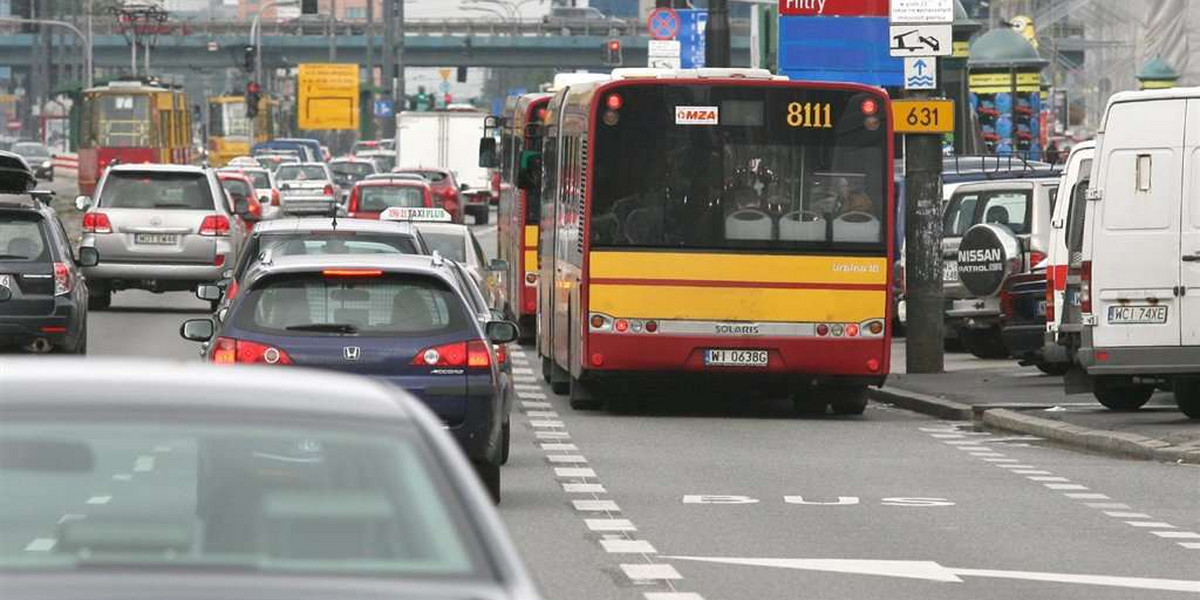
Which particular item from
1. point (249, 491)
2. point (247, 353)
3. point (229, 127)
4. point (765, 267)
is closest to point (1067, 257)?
point (765, 267)

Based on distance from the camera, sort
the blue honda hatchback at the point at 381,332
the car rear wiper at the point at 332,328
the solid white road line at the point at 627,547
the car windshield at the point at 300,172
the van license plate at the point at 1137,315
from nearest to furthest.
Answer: the solid white road line at the point at 627,547 < the blue honda hatchback at the point at 381,332 < the car rear wiper at the point at 332,328 < the van license plate at the point at 1137,315 < the car windshield at the point at 300,172

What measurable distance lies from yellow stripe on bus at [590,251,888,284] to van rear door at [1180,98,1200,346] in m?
2.77

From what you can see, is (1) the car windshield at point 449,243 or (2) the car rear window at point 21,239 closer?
(2) the car rear window at point 21,239

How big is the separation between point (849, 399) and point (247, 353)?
31.5ft

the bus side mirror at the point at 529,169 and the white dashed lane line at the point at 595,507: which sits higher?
the bus side mirror at the point at 529,169

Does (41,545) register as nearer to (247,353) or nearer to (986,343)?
(247,353)

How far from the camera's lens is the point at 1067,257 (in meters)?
22.8

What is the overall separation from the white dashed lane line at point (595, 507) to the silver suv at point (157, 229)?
13.3 m

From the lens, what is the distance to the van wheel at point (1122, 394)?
2289 centimetres

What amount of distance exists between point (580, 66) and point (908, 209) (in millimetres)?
127106

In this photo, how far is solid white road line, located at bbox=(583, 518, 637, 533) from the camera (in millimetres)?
14156

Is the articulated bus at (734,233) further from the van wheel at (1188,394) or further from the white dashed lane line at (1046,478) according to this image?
the van wheel at (1188,394)

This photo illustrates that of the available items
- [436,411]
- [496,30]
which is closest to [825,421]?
[436,411]

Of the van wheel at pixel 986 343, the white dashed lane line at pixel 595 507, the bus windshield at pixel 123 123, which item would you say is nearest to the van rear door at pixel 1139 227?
the white dashed lane line at pixel 595 507
